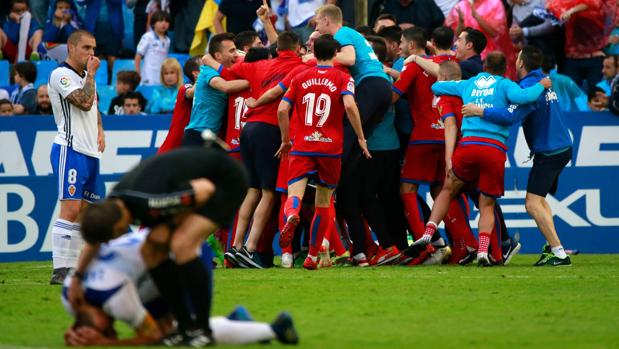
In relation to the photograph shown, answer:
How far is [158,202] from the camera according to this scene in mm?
7535

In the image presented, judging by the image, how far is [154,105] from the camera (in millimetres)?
17906

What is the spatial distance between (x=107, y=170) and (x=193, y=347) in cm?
902

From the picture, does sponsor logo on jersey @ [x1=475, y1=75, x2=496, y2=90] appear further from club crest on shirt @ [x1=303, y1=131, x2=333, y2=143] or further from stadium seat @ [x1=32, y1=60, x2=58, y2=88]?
stadium seat @ [x1=32, y1=60, x2=58, y2=88]

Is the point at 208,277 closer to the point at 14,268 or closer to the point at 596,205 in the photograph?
the point at 14,268

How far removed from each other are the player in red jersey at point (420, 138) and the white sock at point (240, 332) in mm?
6636

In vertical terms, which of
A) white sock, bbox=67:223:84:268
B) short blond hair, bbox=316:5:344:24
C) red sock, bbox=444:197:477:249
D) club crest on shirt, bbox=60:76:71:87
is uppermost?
short blond hair, bbox=316:5:344:24

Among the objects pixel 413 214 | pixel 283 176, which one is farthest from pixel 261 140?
pixel 413 214

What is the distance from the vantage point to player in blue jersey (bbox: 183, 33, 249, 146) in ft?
46.9

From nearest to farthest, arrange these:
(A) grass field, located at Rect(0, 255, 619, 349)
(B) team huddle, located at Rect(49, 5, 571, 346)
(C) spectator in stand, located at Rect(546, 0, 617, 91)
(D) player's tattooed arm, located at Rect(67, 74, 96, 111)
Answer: (A) grass field, located at Rect(0, 255, 619, 349) → (D) player's tattooed arm, located at Rect(67, 74, 96, 111) → (B) team huddle, located at Rect(49, 5, 571, 346) → (C) spectator in stand, located at Rect(546, 0, 617, 91)

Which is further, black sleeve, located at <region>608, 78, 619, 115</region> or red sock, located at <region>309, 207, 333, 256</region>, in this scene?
black sleeve, located at <region>608, 78, 619, 115</region>

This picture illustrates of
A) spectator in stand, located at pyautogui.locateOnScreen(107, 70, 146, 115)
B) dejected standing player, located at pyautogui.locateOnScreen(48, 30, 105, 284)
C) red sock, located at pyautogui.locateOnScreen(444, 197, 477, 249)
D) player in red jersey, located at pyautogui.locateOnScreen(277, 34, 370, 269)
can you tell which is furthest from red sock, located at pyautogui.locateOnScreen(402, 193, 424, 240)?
spectator in stand, located at pyautogui.locateOnScreen(107, 70, 146, 115)

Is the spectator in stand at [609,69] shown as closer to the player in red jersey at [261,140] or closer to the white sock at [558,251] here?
the white sock at [558,251]

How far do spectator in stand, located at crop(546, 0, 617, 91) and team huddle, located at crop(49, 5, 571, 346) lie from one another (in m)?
4.73

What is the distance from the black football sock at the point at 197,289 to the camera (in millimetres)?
7605
